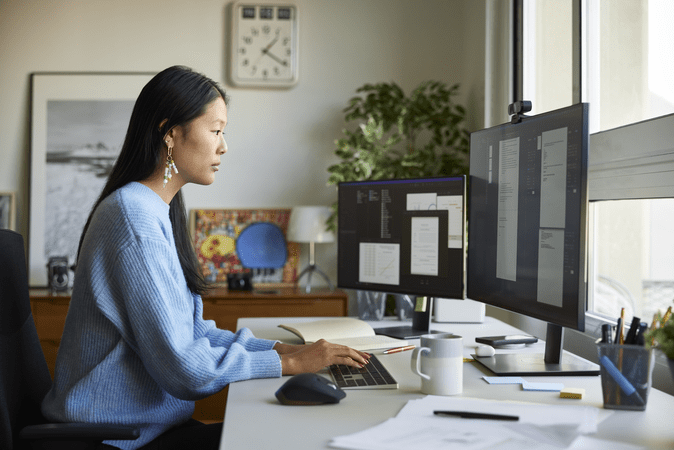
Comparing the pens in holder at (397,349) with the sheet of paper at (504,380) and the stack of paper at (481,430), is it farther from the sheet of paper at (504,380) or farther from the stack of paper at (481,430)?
the stack of paper at (481,430)

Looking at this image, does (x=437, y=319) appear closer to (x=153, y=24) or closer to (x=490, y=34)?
(x=490, y=34)

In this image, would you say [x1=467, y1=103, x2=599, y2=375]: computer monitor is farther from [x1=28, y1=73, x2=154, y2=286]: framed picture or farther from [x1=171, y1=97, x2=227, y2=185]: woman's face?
[x1=28, y1=73, x2=154, y2=286]: framed picture

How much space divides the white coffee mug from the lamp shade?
2.19m

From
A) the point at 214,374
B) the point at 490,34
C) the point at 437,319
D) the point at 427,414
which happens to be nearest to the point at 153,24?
the point at 490,34

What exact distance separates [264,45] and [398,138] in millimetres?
1025

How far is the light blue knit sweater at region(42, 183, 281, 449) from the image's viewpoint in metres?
1.06

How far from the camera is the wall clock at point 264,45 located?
354cm

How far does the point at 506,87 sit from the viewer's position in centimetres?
276

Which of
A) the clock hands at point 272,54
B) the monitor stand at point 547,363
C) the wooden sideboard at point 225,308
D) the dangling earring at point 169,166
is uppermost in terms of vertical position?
the clock hands at point 272,54

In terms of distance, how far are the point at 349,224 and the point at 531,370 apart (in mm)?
839

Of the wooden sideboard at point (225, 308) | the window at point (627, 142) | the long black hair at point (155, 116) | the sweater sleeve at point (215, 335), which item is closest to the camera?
the long black hair at point (155, 116)

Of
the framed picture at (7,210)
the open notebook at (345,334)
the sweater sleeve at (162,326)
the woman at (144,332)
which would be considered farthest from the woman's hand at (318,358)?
the framed picture at (7,210)

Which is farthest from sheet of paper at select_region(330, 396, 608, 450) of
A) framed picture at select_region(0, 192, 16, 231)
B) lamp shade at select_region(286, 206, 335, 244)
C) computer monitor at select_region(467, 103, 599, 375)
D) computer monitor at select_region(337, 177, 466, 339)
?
framed picture at select_region(0, 192, 16, 231)

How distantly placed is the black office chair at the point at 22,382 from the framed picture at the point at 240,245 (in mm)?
2250
